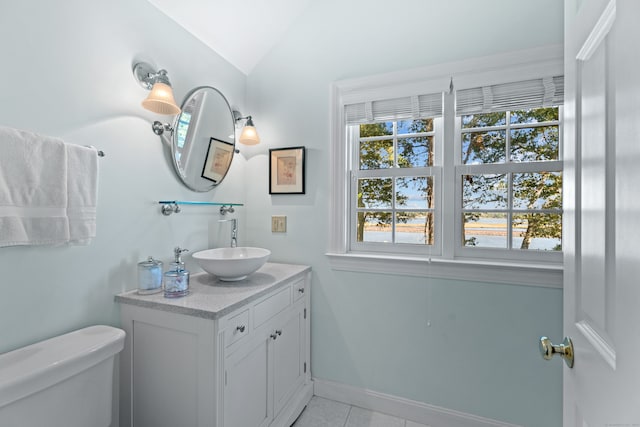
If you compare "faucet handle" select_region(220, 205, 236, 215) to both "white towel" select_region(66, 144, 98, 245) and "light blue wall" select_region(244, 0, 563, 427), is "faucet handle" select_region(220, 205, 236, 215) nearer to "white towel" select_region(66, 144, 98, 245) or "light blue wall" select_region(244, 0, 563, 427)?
"light blue wall" select_region(244, 0, 563, 427)

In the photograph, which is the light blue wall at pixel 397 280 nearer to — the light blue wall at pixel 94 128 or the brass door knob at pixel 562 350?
the light blue wall at pixel 94 128

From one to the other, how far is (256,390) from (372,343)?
769mm

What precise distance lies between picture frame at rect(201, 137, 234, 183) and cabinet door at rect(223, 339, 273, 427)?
1019 millimetres

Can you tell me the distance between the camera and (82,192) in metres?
1.13

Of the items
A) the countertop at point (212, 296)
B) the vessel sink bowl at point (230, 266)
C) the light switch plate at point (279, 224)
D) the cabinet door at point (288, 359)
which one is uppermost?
the light switch plate at point (279, 224)

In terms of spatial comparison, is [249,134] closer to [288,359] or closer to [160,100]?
[160,100]

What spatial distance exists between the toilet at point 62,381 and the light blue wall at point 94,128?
0.11 m

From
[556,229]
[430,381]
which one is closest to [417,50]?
[556,229]

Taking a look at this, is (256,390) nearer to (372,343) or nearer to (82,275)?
(372,343)

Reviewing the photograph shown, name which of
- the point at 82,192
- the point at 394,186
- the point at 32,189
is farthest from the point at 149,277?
the point at 394,186

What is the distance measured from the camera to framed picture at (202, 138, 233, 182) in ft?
6.01

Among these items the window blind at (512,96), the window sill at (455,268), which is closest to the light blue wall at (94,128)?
the window sill at (455,268)

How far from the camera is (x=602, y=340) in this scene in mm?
556

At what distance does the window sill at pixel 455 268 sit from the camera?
153cm
